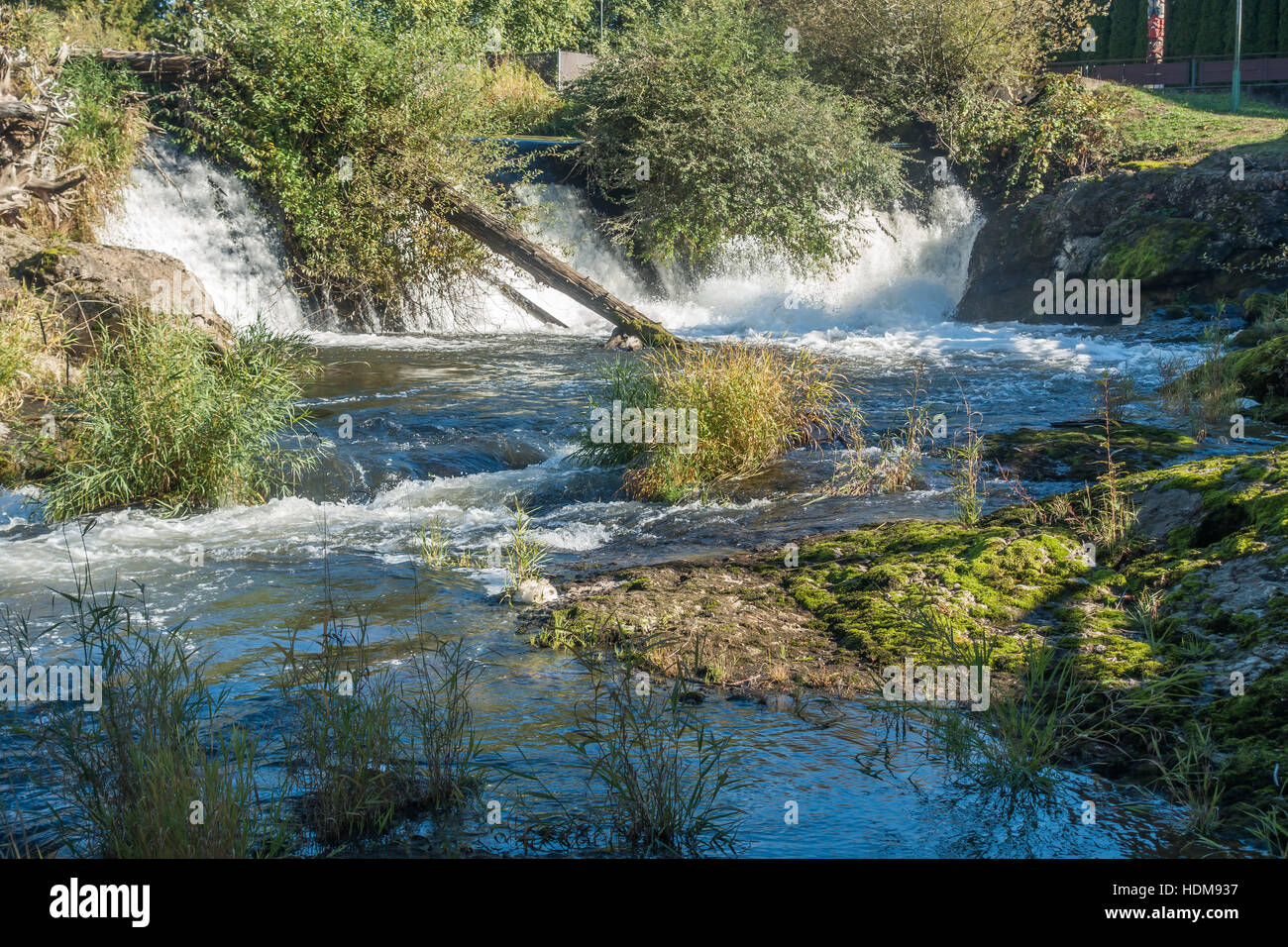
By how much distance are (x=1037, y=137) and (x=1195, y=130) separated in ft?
10.4

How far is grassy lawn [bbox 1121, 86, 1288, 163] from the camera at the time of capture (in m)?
20.3

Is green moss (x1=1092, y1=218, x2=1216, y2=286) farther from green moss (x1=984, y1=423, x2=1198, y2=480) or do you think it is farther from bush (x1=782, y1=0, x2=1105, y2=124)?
→ green moss (x1=984, y1=423, x2=1198, y2=480)

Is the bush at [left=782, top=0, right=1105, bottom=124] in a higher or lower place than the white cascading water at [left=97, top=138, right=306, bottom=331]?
higher

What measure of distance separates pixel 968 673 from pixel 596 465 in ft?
17.7

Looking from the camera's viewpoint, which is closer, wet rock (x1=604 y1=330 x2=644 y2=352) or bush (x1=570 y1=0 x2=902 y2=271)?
wet rock (x1=604 y1=330 x2=644 y2=352)

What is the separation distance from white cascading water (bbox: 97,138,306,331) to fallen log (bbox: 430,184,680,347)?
3103 mm

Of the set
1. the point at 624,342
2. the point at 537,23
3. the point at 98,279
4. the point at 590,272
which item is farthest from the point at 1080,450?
the point at 537,23

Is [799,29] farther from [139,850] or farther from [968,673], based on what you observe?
[139,850]

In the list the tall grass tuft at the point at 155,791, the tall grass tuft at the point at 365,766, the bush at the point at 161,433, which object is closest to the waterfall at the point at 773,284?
A: the bush at the point at 161,433

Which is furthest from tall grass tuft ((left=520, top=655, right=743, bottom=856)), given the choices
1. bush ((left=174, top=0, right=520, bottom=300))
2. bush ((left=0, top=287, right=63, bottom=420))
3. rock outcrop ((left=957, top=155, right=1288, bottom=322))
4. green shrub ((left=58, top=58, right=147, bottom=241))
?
rock outcrop ((left=957, top=155, right=1288, bottom=322))

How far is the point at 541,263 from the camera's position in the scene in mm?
16328

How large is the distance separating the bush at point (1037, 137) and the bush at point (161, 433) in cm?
1799

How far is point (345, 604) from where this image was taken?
6.39m

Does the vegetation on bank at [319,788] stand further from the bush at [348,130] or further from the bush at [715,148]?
the bush at [715,148]
